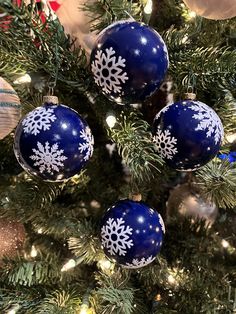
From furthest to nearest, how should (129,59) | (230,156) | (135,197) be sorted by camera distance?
(230,156) < (135,197) < (129,59)

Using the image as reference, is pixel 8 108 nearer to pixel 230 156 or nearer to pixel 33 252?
pixel 33 252

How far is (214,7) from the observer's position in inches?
19.5

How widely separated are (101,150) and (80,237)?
7.1 inches

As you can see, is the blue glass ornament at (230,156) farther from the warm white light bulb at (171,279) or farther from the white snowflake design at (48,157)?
the white snowflake design at (48,157)

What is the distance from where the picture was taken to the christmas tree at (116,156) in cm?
46

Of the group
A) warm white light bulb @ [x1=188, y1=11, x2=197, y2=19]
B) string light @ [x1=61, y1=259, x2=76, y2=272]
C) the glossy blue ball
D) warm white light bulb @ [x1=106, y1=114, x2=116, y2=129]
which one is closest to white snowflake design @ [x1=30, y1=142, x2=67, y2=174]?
the glossy blue ball

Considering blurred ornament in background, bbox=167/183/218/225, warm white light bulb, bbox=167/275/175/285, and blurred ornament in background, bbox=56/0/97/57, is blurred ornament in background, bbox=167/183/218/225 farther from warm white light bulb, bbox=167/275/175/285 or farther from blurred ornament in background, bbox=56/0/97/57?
blurred ornament in background, bbox=56/0/97/57

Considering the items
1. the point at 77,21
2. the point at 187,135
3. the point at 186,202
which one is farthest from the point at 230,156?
the point at 77,21

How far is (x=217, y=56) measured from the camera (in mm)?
565

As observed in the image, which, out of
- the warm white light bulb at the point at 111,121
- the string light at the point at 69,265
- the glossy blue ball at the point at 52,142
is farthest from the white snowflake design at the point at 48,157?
the string light at the point at 69,265

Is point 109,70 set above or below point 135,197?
above

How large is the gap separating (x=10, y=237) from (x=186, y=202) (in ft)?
1.05

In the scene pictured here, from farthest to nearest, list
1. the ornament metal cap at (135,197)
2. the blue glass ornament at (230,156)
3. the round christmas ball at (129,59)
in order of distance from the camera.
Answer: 1. the blue glass ornament at (230,156)
2. the ornament metal cap at (135,197)
3. the round christmas ball at (129,59)

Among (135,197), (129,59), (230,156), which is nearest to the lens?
(129,59)
